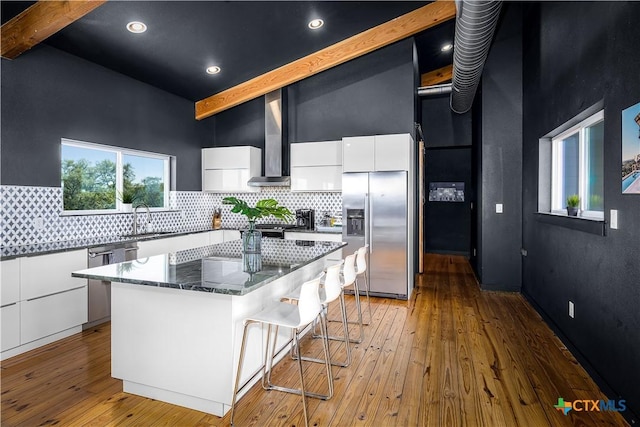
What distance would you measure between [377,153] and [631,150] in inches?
114

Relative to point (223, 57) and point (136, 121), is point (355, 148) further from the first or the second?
point (136, 121)

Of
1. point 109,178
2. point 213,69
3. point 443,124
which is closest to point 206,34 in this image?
point 213,69

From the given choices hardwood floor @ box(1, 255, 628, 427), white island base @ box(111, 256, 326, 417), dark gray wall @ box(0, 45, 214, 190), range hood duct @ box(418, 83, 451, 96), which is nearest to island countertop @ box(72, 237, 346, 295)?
white island base @ box(111, 256, 326, 417)

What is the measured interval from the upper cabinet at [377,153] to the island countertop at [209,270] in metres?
1.96

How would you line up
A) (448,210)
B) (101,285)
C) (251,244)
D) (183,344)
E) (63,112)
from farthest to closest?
1. (448,210)
2. (63,112)
3. (101,285)
4. (251,244)
5. (183,344)

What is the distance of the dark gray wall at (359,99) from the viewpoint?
16.6 ft

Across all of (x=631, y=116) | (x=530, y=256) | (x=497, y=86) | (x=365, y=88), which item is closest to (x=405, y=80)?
(x=365, y=88)

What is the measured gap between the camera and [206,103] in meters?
5.71

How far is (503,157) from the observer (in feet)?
16.3

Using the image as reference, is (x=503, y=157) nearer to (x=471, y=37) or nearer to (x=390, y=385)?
(x=471, y=37)

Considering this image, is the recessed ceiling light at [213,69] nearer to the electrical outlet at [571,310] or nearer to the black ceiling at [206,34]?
the black ceiling at [206,34]

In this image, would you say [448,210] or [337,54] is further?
[448,210]

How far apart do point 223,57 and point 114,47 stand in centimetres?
120

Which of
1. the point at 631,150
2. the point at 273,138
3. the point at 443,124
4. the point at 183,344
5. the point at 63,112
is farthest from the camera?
the point at 443,124
